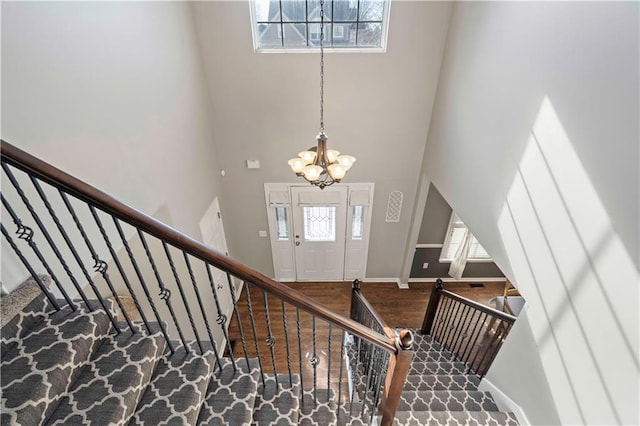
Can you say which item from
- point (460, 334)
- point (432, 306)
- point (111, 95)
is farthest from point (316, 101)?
point (460, 334)

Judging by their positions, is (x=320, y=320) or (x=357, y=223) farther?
(x=357, y=223)

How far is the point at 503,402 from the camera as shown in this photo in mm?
2566

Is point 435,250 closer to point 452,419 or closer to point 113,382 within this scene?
point 452,419

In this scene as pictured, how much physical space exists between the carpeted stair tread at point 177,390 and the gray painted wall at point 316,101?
9.94 ft

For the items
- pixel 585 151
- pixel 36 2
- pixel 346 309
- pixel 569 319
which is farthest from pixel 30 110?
pixel 346 309

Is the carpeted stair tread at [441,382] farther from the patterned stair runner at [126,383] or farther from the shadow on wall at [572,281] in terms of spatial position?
the shadow on wall at [572,281]

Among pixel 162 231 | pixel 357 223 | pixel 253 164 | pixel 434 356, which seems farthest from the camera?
pixel 357 223

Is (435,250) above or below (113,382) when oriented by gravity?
below

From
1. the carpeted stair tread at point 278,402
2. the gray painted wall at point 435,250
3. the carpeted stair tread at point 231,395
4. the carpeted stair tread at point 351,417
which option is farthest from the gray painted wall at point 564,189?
the gray painted wall at point 435,250

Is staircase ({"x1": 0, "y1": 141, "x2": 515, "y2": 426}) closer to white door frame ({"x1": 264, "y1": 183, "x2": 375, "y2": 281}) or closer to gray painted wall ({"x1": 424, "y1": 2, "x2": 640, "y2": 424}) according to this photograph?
gray painted wall ({"x1": 424, "y1": 2, "x2": 640, "y2": 424})

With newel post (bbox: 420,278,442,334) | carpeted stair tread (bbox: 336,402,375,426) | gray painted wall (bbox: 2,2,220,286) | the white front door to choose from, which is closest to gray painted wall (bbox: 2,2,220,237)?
gray painted wall (bbox: 2,2,220,286)

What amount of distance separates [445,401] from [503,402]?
1.53 feet

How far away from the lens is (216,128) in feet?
13.3

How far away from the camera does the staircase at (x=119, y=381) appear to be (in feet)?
3.96
